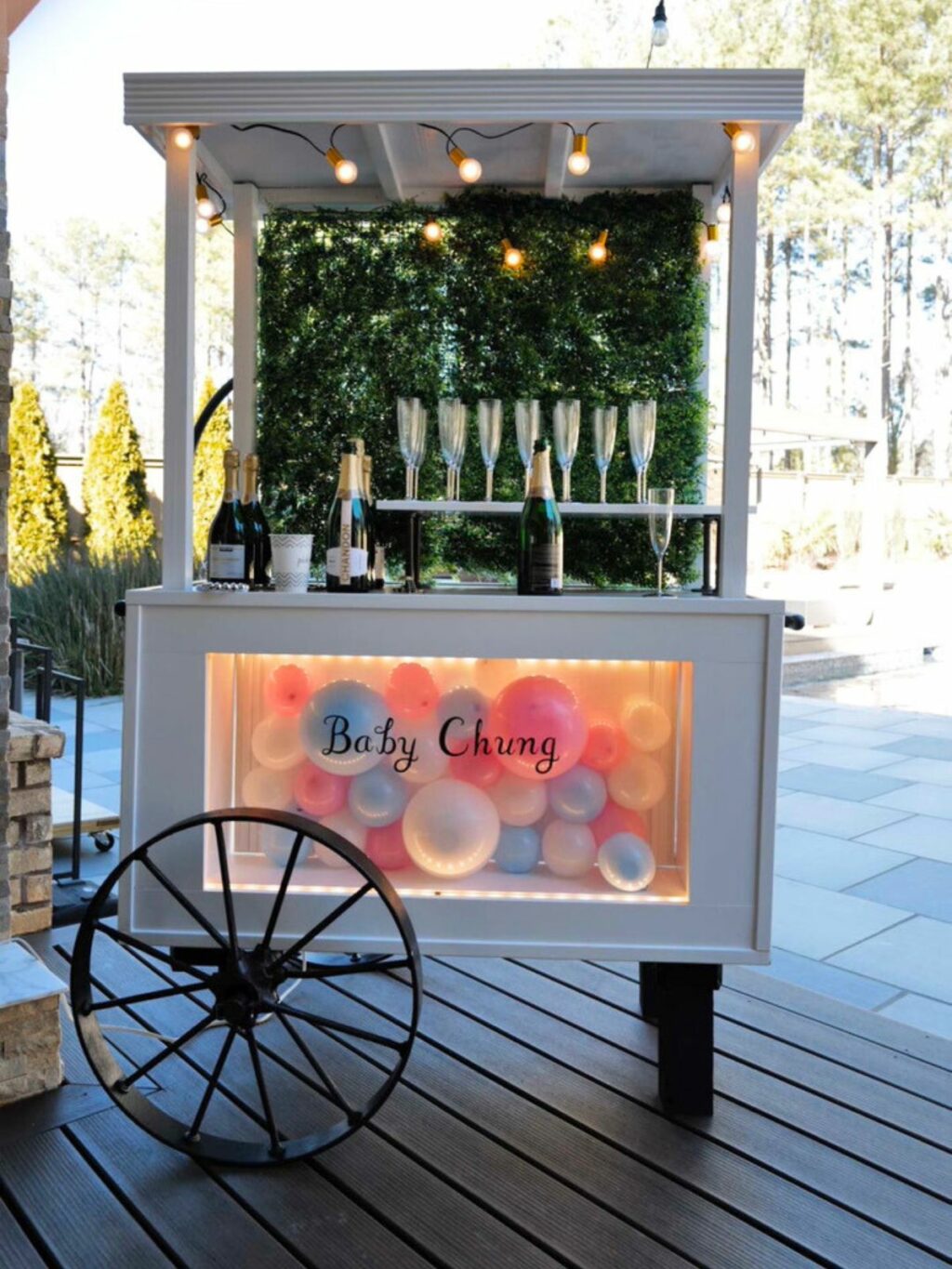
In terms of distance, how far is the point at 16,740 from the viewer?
2.60m

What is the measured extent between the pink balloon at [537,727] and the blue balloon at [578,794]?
2 centimetres

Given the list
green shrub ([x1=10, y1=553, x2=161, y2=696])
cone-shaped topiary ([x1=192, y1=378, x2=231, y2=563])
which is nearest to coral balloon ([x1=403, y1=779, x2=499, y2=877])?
green shrub ([x1=10, y1=553, x2=161, y2=696])

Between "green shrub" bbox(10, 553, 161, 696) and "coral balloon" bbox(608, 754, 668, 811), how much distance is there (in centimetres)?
529

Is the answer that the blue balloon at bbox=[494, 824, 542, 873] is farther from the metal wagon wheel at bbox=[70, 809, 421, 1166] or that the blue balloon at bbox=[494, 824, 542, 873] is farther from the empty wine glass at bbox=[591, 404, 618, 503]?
the empty wine glass at bbox=[591, 404, 618, 503]

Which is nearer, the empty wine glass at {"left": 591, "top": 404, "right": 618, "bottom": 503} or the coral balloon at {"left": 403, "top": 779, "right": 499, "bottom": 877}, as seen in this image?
the coral balloon at {"left": 403, "top": 779, "right": 499, "bottom": 877}

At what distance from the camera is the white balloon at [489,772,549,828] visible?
189 cm

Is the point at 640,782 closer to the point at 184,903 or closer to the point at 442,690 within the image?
the point at 442,690

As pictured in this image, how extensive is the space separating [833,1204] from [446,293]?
2.66m

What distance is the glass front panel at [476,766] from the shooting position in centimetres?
186

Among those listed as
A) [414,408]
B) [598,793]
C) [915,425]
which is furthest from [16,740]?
[915,425]

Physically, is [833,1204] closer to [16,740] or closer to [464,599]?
[464,599]

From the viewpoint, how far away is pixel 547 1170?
1.75 m

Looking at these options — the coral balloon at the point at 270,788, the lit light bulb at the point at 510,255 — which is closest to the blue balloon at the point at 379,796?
the coral balloon at the point at 270,788

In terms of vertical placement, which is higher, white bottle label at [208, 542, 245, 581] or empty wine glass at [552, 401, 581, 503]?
empty wine glass at [552, 401, 581, 503]
